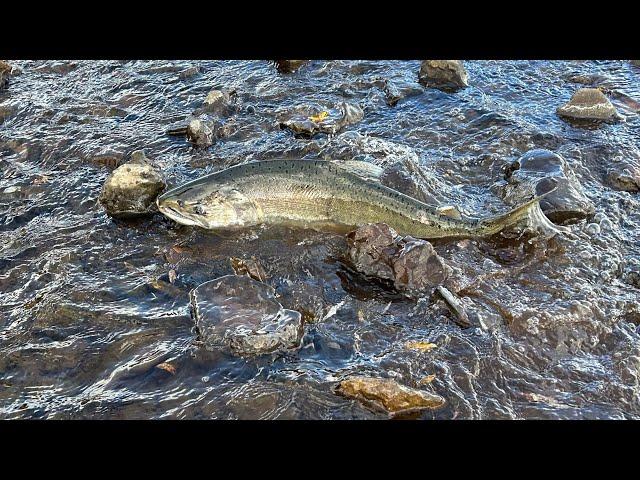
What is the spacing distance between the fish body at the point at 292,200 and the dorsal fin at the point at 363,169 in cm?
5

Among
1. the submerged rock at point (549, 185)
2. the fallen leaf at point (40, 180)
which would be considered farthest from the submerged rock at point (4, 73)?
the submerged rock at point (549, 185)

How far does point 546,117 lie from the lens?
318 inches

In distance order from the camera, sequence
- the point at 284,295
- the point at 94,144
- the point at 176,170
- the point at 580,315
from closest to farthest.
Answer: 1. the point at 580,315
2. the point at 284,295
3. the point at 176,170
4. the point at 94,144

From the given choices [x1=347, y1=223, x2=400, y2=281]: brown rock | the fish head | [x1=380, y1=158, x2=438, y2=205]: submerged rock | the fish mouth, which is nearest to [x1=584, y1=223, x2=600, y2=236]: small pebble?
[x1=380, y1=158, x2=438, y2=205]: submerged rock

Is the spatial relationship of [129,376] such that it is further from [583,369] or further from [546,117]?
[546,117]

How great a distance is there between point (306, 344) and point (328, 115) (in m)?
3.94

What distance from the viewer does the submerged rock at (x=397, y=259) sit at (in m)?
5.48

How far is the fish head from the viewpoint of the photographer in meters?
6.18

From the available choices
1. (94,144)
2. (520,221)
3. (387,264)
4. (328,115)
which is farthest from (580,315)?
(94,144)

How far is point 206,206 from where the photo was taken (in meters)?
6.17

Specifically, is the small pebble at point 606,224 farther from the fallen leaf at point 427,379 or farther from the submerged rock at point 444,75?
the submerged rock at point 444,75

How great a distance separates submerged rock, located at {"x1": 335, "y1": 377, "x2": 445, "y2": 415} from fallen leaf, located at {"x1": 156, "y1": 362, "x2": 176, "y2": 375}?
1.25 meters

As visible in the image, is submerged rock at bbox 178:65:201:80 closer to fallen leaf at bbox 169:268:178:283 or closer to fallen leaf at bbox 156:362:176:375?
fallen leaf at bbox 169:268:178:283

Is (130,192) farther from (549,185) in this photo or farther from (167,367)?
(549,185)
